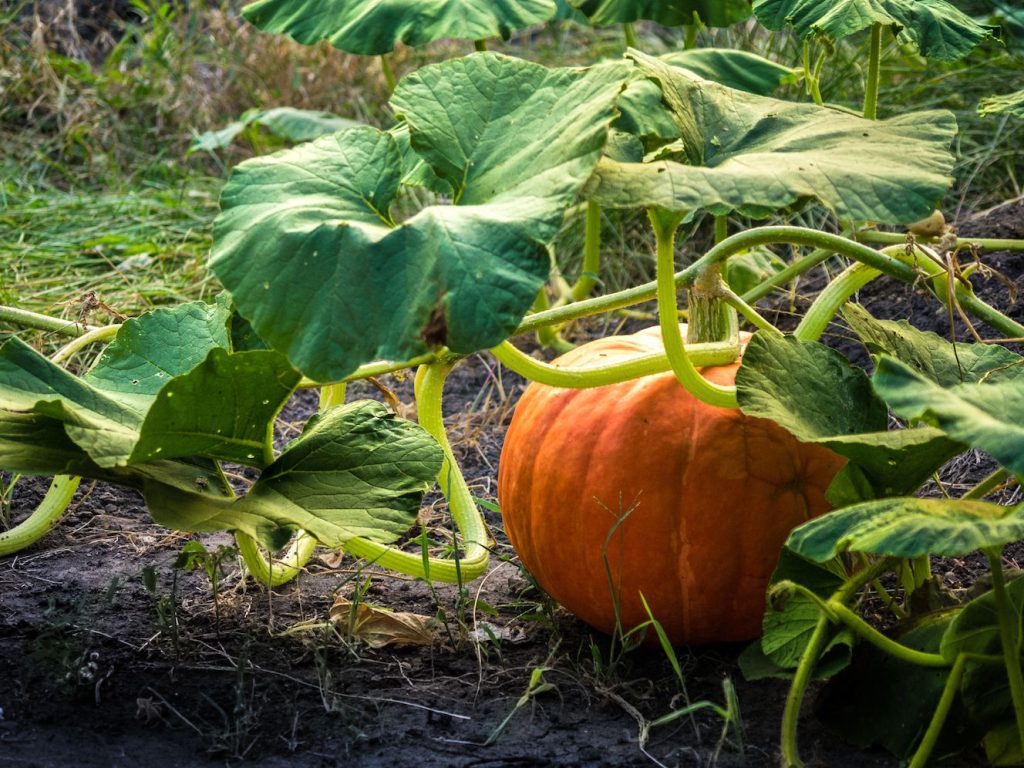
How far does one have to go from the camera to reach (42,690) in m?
1.50

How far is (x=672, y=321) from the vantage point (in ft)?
4.66

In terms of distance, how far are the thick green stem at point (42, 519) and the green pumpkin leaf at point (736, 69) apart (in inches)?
56.7

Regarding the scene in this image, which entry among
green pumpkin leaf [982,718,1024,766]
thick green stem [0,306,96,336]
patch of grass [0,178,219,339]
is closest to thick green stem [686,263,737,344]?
green pumpkin leaf [982,718,1024,766]

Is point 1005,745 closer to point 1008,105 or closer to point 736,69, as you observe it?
point 1008,105

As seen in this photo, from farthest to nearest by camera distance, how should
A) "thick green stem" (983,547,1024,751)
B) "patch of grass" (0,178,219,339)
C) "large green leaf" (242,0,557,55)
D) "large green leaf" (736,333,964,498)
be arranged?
"patch of grass" (0,178,219,339), "large green leaf" (242,0,557,55), "large green leaf" (736,333,964,498), "thick green stem" (983,547,1024,751)

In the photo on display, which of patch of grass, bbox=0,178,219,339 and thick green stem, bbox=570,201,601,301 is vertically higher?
thick green stem, bbox=570,201,601,301

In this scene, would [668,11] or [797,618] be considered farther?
[668,11]

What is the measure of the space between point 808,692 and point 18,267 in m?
2.32

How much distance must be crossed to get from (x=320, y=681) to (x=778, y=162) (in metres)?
0.84

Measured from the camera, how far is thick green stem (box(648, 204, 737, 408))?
1375mm

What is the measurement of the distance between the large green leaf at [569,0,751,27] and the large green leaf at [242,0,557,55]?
22 centimetres

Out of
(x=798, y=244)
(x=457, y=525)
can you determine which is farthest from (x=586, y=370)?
(x=457, y=525)

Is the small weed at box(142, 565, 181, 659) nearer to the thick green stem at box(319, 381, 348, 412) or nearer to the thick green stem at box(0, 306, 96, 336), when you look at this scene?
the thick green stem at box(319, 381, 348, 412)

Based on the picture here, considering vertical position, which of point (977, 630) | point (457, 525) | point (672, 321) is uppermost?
point (672, 321)
